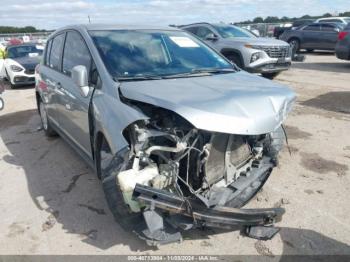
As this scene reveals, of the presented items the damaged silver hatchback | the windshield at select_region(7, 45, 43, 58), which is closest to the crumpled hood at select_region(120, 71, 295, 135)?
the damaged silver hatchback

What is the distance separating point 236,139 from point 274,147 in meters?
0.81

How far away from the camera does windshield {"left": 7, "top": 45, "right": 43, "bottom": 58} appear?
42.9ft

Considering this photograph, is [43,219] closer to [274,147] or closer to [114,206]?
[114,206]

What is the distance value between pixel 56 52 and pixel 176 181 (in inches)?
130

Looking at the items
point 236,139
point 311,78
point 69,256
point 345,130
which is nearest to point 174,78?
point 236,139

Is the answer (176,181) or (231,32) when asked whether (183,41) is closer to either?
(176,181)

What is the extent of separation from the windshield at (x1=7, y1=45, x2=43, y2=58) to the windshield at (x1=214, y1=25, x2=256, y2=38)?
6.82m

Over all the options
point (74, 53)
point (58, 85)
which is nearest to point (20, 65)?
point (58, 85)

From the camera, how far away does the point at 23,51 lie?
13.3 meters

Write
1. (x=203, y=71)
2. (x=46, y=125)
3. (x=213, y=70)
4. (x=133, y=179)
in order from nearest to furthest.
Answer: (x=133, y=179)
(x=203, y=71)
(x=213, y=70)
(x=46, y=125)

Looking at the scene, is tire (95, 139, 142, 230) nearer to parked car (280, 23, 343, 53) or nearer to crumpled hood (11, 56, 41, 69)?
crumpled hood (11, 56, 41, 69)

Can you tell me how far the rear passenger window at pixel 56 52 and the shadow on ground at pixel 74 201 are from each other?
1.35 meters

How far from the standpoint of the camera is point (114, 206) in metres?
2.91

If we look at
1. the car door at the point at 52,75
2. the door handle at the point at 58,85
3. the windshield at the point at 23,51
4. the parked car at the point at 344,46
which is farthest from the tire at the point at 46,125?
the parked car at the point at 344,46
